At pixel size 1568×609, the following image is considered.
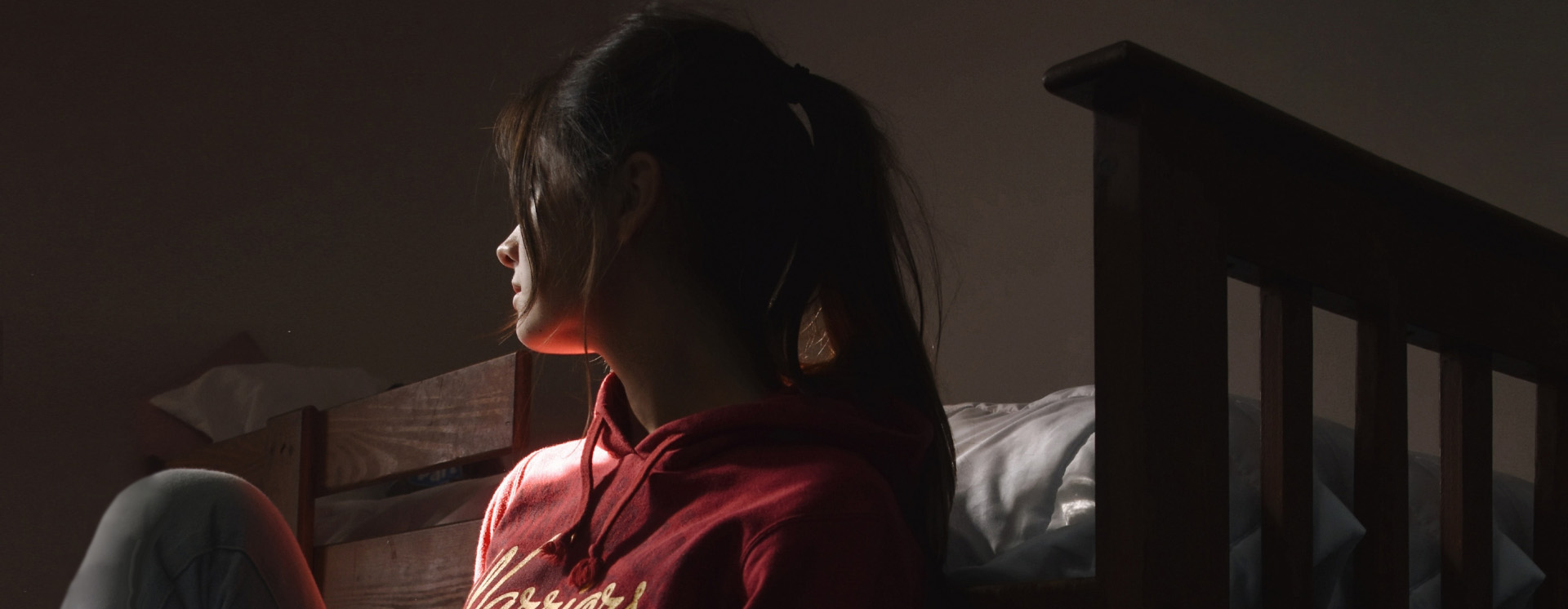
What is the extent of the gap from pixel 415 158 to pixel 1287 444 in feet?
6.04

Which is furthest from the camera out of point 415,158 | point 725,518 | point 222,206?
point 415,158

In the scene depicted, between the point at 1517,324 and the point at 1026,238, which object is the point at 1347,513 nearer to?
the point at 1517,324

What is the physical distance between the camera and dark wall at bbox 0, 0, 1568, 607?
2.10 feet

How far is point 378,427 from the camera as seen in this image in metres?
1.16

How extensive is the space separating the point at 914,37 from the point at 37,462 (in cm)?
173

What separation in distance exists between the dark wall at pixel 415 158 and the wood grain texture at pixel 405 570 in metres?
0.24

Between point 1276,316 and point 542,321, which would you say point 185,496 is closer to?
point 542,321

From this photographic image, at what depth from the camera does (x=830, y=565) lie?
1.80 feet

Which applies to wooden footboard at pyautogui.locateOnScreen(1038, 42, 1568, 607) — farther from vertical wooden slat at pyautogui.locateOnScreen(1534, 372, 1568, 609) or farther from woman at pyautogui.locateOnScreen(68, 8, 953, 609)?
woman at pyautogui.locateOnScreen(68, 8, 953, 609)

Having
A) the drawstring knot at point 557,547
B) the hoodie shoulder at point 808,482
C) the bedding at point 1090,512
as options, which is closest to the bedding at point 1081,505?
the bedding at point 1090,512

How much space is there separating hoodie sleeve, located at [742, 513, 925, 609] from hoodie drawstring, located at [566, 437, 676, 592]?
115 millimetres

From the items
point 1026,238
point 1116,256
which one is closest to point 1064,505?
point 1116,256

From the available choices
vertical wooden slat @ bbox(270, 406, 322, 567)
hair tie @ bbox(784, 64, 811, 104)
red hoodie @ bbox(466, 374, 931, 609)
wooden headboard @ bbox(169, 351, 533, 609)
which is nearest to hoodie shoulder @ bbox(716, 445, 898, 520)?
red hoodie @ bbox(466, 374, 931, 609)

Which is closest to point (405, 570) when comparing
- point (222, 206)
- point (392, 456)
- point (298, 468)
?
point (392, 456)
